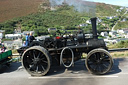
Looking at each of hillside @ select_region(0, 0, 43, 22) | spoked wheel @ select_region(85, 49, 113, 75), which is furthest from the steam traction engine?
hillside @ select_region(0, 0, 43, 22)

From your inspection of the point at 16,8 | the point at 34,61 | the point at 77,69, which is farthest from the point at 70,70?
the point at 16,8

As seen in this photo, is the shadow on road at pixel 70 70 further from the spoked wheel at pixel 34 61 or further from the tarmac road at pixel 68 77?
the spoked wheel at pixel 34 61

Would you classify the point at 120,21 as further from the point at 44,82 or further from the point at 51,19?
the point at 44,82

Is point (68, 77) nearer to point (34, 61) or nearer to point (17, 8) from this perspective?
point (34, 61)

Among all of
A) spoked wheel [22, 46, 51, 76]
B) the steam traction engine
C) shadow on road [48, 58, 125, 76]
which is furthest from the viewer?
shadow on road [48, 58, 125, 76]

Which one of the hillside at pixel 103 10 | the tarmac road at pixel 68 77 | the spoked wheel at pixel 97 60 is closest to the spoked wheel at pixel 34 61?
the tarmac road at pixel 68 77

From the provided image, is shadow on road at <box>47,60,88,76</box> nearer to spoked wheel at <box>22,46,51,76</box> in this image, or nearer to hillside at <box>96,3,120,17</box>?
spoked wheel at <box>22,46,51,76</box>

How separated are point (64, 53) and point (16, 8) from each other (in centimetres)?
8361

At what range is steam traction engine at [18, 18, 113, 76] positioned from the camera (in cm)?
629

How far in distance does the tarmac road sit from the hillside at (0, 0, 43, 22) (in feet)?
244

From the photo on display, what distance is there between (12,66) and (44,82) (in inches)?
127

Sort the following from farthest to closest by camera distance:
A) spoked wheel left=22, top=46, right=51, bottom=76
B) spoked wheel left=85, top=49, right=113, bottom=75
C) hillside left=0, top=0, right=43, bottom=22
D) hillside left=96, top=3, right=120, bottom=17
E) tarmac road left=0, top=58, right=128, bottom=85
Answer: hillside left=96, top=3, right=120, bottom=17, hillside left=0, top=0, right=43, bottom=22, spoked wheel left=22, top=46, right=51, bottom=76, spoked wheel left=85, top=49, right=113, bottom=75, tarmac road left=0, top=58, right=128, bottom=85

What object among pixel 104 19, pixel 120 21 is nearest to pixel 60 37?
pixel 104 19

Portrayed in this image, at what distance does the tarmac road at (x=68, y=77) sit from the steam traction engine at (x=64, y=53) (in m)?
0.32
